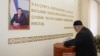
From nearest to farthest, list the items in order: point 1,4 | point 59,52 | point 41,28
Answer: point 1,4 < point 59,52 < point 41,28

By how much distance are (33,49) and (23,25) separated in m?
0.57

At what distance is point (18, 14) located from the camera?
3064 mm

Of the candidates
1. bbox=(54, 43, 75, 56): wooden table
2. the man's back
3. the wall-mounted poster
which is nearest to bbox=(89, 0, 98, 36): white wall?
the man's back

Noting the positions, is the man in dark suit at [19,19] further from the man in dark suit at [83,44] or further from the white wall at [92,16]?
the white wall at [92,16]

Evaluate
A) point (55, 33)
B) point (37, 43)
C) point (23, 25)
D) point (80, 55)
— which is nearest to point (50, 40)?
point (55, 33)

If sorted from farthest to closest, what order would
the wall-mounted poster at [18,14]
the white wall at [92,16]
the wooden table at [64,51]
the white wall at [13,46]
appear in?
the white wall at [92,16]
the wooden table at [64,51]
the wall-mounted poster at [18,14]
the white wall at [13,46]

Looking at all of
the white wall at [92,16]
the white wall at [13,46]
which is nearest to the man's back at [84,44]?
the white wall at [13,46]

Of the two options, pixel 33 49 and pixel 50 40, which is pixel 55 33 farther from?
pixel 33 49

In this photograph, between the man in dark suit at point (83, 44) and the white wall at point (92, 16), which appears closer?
the man in dark suit at point (83, 44)

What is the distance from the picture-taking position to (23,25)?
10.5 feet

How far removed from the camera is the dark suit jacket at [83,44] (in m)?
3.54

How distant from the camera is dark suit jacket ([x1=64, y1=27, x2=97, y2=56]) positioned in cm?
354

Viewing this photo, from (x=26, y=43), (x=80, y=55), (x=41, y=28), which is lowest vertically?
(x=80, y=55)

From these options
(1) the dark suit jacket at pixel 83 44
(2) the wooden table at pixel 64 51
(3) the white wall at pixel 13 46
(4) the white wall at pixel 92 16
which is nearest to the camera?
(3) the white wall at pixel 13 46
